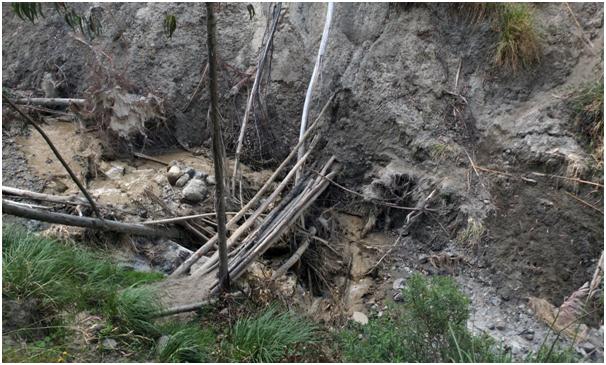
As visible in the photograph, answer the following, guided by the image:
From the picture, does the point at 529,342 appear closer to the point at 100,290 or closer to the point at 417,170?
the point at 417,170

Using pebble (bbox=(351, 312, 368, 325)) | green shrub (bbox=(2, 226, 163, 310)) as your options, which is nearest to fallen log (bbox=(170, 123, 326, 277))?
green shrub (bbox=(2, 226, 163, 310))

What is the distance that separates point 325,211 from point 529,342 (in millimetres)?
1914

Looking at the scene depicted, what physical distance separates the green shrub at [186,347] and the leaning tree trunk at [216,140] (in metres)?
0.48

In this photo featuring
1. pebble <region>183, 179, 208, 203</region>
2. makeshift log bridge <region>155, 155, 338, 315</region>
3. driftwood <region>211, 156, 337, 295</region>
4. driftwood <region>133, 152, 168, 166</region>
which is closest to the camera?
makeshift log bridge <region>155, 155, 338, 315</region>

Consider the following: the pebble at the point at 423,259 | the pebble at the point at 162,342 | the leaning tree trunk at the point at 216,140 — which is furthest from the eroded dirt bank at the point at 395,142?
the pebble at the point at 162,342

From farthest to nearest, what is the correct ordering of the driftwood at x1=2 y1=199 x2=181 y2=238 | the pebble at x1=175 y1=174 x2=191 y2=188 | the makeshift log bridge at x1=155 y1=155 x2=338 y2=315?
1. the pebble at x1=175 y1=174 x2=191 y2=188
2. the makeshift log bridge at x1=155 y1=155 x2=338 y2=315
3. the driftwood at x1=2 y1=199 x2=181 y2=238

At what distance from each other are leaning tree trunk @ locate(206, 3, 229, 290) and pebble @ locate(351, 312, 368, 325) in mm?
919

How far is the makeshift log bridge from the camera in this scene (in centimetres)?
438

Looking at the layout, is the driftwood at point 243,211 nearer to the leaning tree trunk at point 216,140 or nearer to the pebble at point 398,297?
the leaning tree trunk at point 216,140

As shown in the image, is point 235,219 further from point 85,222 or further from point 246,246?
point 85,222

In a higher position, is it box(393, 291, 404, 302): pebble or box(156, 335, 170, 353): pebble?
box(156, 335, 170, 353): pebble

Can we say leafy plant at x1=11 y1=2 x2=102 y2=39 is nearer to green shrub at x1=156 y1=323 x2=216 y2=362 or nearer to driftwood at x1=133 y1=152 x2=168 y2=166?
green shrub at x1=156 y1=323 x2=216 y2=362

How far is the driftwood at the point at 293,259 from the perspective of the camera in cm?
492

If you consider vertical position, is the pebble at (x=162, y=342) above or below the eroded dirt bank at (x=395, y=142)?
below
